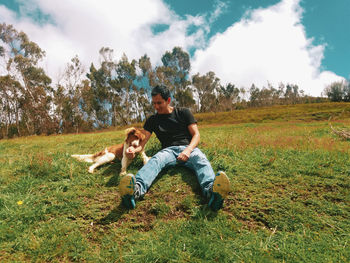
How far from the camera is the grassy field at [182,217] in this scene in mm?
1887

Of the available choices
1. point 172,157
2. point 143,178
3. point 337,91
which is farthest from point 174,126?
point 337,91

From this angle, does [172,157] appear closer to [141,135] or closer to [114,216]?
[141,135]

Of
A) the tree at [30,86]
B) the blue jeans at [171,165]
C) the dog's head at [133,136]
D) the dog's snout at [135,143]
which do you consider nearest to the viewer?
the blue jeans at [171,165]

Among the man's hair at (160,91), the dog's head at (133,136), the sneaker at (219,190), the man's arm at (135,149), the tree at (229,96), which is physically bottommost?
the sneaker at (219,190)

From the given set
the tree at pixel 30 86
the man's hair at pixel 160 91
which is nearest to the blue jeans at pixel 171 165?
the man's hair at pixel 160 91

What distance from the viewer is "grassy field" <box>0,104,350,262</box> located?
1887 mm

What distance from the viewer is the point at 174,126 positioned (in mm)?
4023

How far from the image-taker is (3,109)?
39375mm

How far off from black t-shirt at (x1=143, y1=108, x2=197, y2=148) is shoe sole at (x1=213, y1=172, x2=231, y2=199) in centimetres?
161

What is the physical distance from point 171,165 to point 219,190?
141 centimetres

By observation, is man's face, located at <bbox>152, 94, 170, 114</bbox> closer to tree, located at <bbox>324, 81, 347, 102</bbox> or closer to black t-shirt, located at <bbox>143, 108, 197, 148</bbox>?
black t-shirt, located at <bbox>143, 108, 197, 148</bbox>

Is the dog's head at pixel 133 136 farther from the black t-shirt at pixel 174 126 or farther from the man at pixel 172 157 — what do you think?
the black t-shirt at pixel 174 126

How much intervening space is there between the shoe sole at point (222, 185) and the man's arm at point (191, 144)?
0.94m

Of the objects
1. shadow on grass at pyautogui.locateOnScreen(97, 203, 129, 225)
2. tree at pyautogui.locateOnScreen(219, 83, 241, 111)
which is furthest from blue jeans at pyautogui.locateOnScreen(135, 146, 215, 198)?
tree at pyautogui.locateOnScreen(219, 83, 241, 111)
